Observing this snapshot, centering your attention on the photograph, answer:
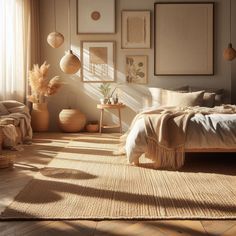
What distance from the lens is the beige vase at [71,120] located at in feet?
25.2

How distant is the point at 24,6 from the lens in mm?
7453

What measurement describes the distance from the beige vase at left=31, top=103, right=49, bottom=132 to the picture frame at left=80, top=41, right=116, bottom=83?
3.35ft

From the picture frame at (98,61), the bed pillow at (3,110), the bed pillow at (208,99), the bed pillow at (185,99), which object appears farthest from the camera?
the picture frame at (98,61)

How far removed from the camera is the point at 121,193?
3449 mm

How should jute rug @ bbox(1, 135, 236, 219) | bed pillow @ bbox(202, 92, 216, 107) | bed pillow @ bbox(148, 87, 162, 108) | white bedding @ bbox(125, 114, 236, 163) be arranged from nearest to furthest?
jute rug @ bbox(1, 135, 236, 219) < white bedding @ bbox(125, 114, 236, 163) < bed pillow @ bbox(202, 92, 216, 107) < bed pillow @ bbox(148, 87, 162, 108)

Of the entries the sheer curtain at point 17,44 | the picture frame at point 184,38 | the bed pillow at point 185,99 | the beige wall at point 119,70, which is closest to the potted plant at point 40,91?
the sheer curtain at point 17,44

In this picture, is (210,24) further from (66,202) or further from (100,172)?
(66,202)

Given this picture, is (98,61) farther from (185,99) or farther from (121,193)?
(121,193)

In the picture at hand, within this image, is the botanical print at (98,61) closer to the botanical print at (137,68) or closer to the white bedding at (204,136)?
the botanical print at (137,68)

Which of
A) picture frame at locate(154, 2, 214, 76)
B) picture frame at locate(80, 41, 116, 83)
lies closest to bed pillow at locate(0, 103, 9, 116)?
picture frame at locate(80, 41, 116, 83)

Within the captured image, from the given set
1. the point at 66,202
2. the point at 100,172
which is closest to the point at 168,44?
the point at 100,172

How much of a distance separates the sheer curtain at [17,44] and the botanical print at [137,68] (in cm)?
178

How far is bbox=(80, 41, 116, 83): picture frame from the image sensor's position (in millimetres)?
8016

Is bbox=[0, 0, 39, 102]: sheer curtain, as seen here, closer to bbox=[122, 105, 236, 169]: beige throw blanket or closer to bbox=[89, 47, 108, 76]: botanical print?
bbox=[89, 47, 108, 76]: botanical print
